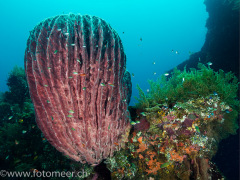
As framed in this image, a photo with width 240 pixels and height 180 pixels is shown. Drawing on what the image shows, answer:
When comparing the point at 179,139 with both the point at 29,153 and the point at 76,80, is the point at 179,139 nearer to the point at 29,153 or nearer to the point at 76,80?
the point at 76,80

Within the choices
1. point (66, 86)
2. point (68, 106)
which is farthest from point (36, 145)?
point (66, 86)

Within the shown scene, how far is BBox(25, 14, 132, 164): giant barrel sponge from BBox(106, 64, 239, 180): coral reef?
2.81ft

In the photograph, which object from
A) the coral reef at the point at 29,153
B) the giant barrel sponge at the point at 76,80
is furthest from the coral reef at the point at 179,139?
the coral reef at the point at 29,153

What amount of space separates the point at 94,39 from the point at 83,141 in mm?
2503

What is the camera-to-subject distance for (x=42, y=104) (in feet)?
10.1

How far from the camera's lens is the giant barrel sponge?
2.87 m

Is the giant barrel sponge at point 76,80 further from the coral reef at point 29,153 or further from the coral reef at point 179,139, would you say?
the coral reef at point 29,153

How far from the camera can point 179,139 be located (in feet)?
11.2

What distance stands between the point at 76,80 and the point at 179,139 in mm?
2926

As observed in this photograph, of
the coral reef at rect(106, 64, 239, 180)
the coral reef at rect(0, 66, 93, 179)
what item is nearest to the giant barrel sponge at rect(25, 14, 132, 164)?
the coral reef at rect(106, 64, 239, 180)

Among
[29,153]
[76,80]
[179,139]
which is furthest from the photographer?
[29,153]

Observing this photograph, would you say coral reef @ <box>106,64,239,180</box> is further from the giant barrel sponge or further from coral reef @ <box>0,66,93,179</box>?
coral reef @ <box>0,66,93,179</box>

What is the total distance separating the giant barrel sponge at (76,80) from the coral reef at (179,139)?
33.7 inches

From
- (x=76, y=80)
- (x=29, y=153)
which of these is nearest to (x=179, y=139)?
(x=76, y=80)
